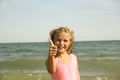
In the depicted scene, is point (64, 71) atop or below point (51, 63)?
below

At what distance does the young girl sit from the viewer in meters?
2.59

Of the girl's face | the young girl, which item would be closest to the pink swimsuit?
the young girl

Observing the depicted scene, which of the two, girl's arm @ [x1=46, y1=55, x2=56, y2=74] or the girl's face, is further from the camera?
the girl's face

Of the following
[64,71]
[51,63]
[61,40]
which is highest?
[61,40]

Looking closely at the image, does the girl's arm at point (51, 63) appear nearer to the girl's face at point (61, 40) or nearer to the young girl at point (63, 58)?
the young girl at point (63, 58)

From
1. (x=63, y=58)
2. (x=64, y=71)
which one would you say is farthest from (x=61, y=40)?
(x=64, y=71)

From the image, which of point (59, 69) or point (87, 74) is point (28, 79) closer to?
point (87, 74)

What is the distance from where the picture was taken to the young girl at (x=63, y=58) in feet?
8.51

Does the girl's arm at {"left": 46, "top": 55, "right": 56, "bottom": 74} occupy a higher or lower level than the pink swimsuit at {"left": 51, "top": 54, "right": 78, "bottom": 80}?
higher

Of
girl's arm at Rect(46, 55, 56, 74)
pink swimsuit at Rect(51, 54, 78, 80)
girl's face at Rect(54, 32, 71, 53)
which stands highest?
girl's face at Rect(54, 32, 71, 53)

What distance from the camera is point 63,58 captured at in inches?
105

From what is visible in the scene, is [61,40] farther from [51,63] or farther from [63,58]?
[51,63]

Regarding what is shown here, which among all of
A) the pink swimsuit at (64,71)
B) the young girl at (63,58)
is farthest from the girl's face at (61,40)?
the pink swimsuit at (64,71)

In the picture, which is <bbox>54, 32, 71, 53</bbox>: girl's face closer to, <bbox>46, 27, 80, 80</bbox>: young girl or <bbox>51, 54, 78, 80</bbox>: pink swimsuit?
<bbox>46, 27, 80, 80</bbox>: young girl
